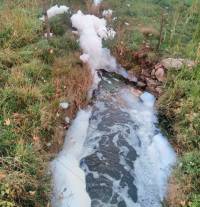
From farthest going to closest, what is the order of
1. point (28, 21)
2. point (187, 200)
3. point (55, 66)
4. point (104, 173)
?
point (28, 21) → point (55, 66) → point (104, 173) → point (187, 200)

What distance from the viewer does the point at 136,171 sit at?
612 centimetres

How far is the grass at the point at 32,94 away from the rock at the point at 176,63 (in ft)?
5.37

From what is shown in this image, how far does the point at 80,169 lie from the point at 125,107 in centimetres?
192

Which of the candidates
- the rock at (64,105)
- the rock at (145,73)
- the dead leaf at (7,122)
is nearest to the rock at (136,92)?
the rock at (145,73)

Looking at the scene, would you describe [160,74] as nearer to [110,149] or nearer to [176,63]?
[176,63]

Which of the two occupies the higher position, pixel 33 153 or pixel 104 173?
pixel 33 153

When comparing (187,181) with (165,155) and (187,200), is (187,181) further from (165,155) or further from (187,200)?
(165,155)

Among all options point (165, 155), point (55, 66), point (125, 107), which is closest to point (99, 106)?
point (125, 107)

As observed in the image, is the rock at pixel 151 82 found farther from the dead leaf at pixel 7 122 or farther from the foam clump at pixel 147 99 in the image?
the dead leaf at pixel 7 122

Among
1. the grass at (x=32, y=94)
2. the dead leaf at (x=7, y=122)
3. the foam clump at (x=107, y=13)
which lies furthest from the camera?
the foam clump at (x=107, y=13)

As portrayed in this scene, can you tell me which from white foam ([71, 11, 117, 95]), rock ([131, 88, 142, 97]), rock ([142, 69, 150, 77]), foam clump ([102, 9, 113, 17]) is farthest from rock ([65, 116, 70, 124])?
foam clump ([102, 9, 113, 17])

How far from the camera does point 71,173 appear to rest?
5867mm

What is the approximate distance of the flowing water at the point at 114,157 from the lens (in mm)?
5617

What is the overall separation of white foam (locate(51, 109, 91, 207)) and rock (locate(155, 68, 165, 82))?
1930 millimetres
